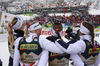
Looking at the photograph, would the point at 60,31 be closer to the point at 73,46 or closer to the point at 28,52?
the point at 73,46

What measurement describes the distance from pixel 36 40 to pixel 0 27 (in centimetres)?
599

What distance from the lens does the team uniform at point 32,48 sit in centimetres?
150

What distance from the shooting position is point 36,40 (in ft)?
5.08

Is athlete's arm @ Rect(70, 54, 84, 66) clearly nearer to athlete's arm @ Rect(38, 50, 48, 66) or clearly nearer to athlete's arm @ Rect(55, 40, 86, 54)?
athlete's arm @ Rect(55, 40, 86, 54)

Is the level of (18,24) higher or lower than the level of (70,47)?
higher

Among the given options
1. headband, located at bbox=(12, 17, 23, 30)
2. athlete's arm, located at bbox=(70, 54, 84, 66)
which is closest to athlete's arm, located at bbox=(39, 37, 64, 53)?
athlete's arm, located at bbox=(70, 54, 84, 66)

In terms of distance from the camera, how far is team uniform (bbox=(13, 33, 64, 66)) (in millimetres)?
1503

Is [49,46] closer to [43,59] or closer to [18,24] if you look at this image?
[43,59]

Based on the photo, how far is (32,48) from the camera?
1556 mm

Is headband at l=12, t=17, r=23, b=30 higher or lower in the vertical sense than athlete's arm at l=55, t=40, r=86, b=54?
higher

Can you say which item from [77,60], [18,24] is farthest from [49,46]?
[18,24]

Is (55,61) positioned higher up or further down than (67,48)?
further down

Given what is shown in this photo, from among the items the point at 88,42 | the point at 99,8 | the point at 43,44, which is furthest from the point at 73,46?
the point at 99,8

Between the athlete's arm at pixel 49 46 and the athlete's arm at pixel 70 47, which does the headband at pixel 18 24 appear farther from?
the athlete's arm at pixel 70 47
